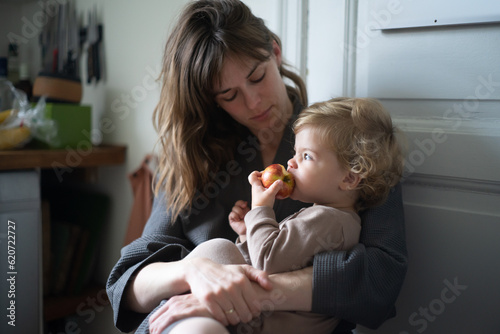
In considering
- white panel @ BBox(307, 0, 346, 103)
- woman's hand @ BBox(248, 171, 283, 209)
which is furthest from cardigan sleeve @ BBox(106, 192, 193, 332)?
white panel @ BBox(307, 0, 346, 103)

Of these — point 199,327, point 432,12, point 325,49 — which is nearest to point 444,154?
point 432,12

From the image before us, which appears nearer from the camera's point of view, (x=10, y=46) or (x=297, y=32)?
(x=297, y=32)

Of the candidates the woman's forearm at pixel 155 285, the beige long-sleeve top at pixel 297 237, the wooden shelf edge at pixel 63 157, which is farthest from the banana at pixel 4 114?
the beige long-sleeve top at pixel 297 237

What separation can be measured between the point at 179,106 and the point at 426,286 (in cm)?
80

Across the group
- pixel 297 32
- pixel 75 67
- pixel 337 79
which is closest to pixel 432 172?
pixel 337 79

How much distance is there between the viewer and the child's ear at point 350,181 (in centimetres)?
103

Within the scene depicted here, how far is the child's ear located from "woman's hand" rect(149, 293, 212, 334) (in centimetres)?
40

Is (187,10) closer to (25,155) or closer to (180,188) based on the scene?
(180,188)

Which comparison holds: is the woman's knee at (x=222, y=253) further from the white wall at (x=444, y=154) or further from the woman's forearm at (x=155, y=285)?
the white wall at (x=444, y=154)

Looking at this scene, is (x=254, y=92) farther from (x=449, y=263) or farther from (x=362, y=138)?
(x=449, y=263)

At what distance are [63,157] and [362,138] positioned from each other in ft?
4.12

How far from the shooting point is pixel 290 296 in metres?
0.95

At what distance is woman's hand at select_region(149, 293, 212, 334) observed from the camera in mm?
913

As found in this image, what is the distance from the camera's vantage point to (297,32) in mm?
1429
